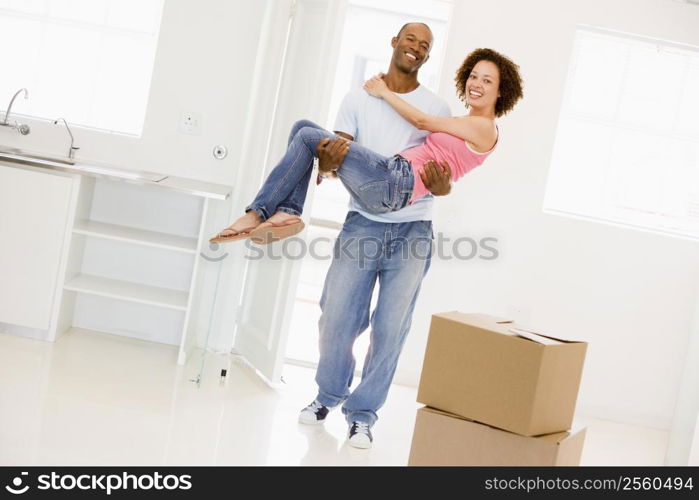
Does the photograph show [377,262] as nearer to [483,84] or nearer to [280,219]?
[280,219]

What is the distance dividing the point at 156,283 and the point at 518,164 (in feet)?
6.95

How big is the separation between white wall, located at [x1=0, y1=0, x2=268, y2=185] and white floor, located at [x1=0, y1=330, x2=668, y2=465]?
1.01m

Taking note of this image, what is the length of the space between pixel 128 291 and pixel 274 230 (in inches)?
63.5

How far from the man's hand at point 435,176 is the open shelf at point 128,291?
5.27 ft

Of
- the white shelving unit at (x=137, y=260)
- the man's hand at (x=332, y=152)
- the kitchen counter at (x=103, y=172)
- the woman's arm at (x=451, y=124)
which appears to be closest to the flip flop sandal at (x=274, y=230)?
the man's hand at (x=332, y=152)

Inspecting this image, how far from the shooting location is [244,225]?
2.90m

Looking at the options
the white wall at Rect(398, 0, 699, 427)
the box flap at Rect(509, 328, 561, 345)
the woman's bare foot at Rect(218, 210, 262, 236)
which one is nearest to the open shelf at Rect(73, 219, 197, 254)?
the woman's bare foot at Rect(218, 210, 262, 236)

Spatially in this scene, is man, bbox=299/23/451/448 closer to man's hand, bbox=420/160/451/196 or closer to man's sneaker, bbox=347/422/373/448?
man's sneaker, bbox=347/422/373/448

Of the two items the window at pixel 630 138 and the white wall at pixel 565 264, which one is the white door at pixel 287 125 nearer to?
the white wall at pixel 565 264

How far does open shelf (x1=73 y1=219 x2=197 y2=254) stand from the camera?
4059 mm

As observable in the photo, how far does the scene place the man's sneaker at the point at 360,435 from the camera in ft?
10.8

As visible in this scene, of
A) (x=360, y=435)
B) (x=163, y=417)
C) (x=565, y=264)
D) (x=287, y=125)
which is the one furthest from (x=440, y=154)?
(x=565, y=264)
